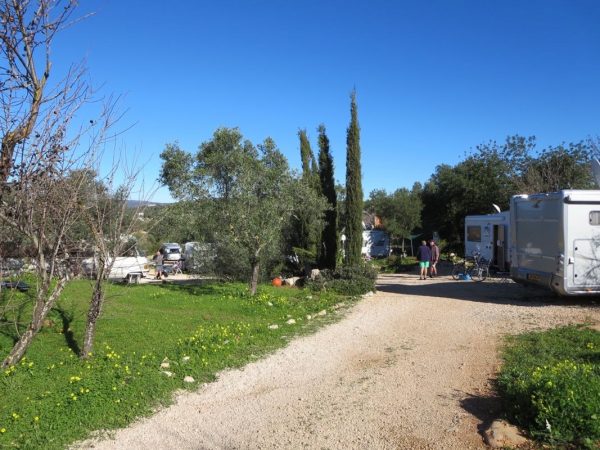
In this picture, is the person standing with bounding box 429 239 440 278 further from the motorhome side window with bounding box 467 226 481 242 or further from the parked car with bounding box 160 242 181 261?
the parked car with bounding box 160 242 181 261

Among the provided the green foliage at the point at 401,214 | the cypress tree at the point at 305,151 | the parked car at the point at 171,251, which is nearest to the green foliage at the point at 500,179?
the green foliage at the point at 401,214

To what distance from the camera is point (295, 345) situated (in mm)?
8062

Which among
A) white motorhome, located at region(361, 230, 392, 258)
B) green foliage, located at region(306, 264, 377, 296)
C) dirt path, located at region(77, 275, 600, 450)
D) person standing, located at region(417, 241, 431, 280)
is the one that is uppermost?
white motorhome, located at region(361, 230, 392, 258)

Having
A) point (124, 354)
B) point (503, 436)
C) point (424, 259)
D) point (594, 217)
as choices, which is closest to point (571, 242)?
point (594, 217)

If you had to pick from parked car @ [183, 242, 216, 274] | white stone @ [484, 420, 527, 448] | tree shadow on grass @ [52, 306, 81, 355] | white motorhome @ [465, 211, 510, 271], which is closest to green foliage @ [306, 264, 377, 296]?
parked car @ [183, 242, 216, 274]

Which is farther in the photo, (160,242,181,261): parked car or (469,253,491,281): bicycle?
(160,242,181,261): parked car

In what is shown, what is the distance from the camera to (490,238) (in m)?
22.6

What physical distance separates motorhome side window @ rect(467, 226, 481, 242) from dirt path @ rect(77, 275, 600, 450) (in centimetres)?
1409

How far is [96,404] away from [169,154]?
55.7 ft

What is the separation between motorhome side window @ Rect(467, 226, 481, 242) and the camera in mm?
23688

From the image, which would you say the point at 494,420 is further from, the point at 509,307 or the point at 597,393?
the point at 509,307

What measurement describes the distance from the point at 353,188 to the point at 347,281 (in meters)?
3.85

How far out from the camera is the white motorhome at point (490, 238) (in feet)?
71.1

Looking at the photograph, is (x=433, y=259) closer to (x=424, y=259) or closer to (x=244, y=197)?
(x=424, y=259)
